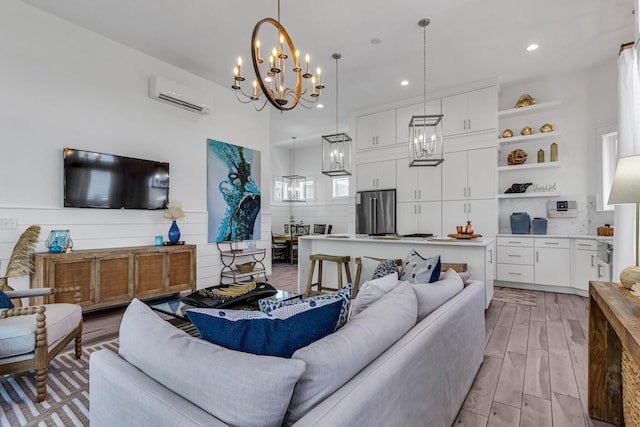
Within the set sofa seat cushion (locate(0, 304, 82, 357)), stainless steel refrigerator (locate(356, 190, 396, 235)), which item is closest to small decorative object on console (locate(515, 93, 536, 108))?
stainless steel refrigerator (locate(356, 190, 396, 235))

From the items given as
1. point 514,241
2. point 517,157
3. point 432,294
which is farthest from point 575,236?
point 432,294

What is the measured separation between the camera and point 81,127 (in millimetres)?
3619

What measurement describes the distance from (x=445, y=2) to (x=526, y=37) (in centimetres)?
143

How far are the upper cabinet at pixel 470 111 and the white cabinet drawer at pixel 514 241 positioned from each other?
179cm

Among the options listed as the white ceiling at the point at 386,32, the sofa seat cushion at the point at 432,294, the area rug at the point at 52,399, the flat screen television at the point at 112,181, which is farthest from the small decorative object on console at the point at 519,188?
the area rug at the point at 52,399

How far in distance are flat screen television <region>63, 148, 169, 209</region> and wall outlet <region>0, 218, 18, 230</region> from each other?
0.44 metres

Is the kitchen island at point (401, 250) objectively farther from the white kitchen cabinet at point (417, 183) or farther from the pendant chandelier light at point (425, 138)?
the white kitchen cabinet at point (417, 183)

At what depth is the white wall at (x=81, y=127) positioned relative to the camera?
317 centimetres

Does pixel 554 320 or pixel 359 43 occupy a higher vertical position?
pixel 359 43

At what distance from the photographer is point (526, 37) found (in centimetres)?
389

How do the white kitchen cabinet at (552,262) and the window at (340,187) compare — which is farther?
the window at (340,187)

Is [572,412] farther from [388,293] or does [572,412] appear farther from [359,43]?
[359,43]

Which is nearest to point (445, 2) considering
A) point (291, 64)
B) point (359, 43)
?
point (359, 43)

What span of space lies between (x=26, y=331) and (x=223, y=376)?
1.87 meters
